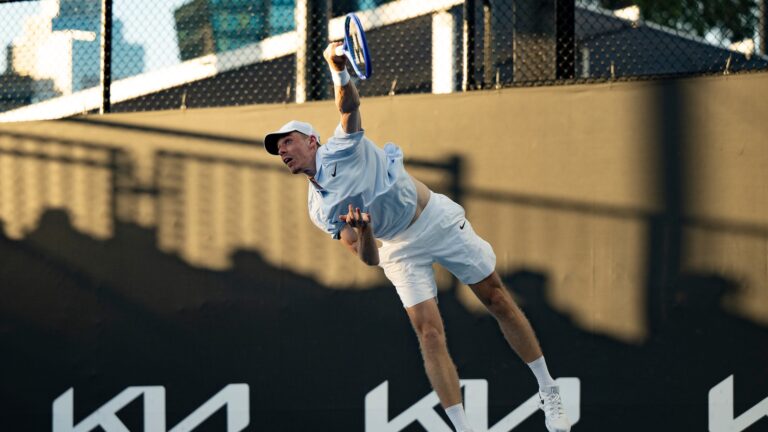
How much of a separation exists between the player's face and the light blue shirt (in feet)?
0.15

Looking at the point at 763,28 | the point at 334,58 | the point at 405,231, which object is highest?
the point at 763,28

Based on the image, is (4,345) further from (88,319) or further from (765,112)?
(765,112)

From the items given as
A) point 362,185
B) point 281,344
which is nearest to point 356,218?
point 362,185

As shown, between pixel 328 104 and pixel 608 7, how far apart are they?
2.99 meters

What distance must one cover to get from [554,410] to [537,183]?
5.23 ft

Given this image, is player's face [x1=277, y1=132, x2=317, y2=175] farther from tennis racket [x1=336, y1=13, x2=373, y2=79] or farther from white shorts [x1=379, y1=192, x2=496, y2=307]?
white shorts [x1=379, y1=192, x2=496, y2=307]

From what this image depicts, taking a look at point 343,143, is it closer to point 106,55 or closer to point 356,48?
point 356,48

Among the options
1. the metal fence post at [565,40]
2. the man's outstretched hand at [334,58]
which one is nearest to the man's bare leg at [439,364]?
the man's outstretched hand at [334,58]

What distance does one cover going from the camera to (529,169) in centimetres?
756

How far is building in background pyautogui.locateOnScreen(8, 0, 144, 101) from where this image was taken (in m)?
8.65

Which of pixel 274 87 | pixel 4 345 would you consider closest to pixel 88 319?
pixel 4 345

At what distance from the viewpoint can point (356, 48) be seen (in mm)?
5930

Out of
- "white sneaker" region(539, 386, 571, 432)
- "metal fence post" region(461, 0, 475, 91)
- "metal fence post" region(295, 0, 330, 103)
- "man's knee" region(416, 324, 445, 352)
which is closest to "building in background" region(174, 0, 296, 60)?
"metal fence post" region(295, 0, 330, 103)

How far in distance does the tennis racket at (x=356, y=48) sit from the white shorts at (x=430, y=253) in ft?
3.40
